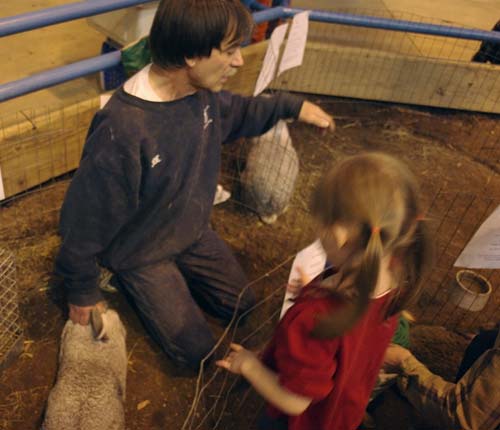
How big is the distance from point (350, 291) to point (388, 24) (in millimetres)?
2148

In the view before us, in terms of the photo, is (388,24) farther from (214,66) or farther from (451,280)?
(214,66)

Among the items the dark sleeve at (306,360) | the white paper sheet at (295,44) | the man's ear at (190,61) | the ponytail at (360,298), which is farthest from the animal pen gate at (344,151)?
the man's ear at (190,61)

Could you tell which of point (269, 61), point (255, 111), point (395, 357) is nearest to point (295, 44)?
point (269, 61)

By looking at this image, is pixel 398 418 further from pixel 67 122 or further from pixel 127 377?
pixel 67 122

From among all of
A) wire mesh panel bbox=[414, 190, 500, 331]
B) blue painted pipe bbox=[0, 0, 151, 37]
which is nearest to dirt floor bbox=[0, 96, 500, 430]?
wire mesh panel bbox=[414, 190, 500, 331]

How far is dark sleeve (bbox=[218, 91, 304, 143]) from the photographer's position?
206 centimetres

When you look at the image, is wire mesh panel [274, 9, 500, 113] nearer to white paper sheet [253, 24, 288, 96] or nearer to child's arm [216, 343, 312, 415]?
white paper sheet [253, 24, 288, 96]

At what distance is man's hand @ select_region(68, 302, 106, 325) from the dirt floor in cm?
23

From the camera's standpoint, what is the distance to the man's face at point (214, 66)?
157cm

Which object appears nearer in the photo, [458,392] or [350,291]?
[350,291]

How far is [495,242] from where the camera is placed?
5.25 feet

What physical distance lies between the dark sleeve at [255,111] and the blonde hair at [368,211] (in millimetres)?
1002

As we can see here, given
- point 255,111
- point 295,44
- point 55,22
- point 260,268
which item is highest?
point 55,22

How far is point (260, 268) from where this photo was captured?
8.16 ft
